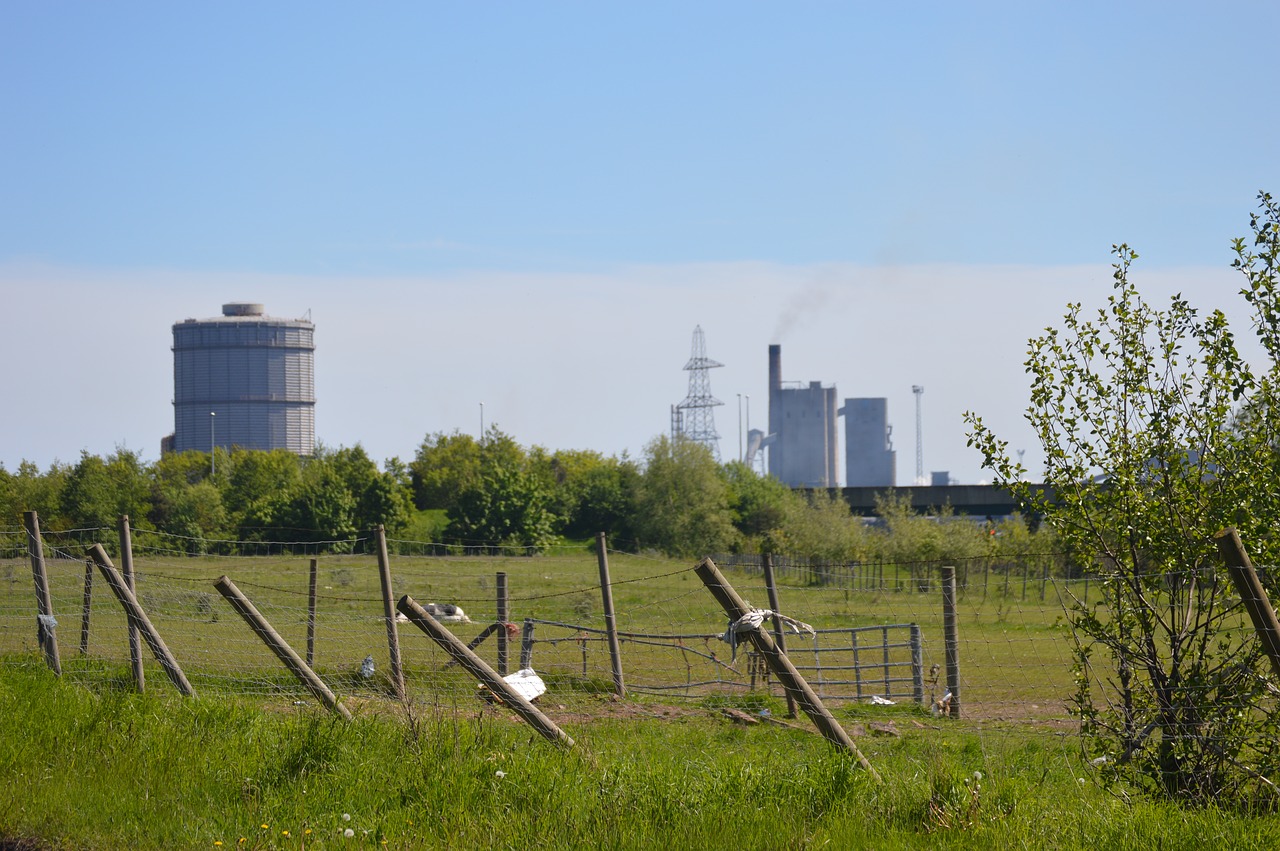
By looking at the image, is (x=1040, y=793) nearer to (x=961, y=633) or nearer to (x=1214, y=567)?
(x=1214, y=567)

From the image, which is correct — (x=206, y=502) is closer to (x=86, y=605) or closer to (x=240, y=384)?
(x=86, y=605)

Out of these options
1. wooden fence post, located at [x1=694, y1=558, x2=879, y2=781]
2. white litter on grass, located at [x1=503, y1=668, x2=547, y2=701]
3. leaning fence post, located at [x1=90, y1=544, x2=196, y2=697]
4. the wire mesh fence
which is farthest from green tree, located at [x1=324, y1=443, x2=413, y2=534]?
wooden fence post, located at [x1=694, y1=558, x2=879, y2=781]

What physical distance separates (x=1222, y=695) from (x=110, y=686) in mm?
8742

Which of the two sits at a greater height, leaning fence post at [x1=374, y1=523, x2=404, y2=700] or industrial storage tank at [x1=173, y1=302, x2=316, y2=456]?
industrial storage tank at [x1=173, y1=302, x2=316, y2=456]

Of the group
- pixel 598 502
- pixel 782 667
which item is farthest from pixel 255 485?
pixel 782 667

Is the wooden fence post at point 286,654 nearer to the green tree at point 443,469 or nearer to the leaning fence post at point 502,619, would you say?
the leaning fence post at point 502,619

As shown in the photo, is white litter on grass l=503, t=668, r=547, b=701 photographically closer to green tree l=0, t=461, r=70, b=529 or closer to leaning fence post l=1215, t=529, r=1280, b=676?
leaning fence post l=1215, t=529, r=1280, b=676

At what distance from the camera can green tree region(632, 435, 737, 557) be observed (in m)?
69.9

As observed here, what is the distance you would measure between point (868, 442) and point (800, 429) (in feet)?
35.2

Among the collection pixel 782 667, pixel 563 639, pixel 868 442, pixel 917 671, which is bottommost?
pixel 917 671

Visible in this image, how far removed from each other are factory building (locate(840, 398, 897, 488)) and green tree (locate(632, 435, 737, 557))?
88541 millimetres

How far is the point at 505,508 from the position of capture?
66875 mm

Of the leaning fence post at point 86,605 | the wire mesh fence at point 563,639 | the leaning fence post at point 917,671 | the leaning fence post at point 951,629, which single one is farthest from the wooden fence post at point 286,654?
the leaning fence post at point 917,671

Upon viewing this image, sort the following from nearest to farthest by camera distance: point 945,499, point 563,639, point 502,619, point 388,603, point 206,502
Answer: point 388,603 → point 502,619 → point 563,639 → point 206,502 → point 945,499
